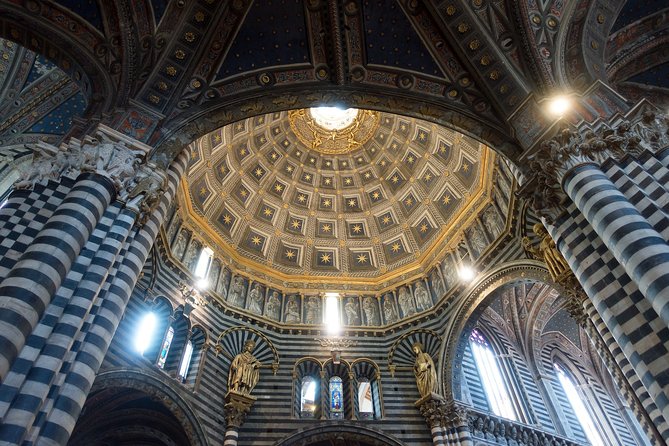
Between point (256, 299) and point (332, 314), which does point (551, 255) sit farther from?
point (256, 299)

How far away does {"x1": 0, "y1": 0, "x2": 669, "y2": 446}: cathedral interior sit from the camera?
27.1ft

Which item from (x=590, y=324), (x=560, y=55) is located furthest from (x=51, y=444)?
(x=560, y=55)

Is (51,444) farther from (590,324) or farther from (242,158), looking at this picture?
(242,158)

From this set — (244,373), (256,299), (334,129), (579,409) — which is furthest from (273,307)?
(579,409)

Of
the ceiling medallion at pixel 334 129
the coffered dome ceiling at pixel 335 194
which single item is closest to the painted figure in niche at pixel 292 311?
the coffered dome ceiling at pixel 335 194

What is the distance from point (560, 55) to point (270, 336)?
48.3 ft

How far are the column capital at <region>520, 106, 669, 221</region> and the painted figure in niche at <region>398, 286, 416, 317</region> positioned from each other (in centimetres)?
1096

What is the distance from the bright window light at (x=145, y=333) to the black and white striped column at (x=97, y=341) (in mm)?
6525

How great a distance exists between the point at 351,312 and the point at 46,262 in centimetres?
1547

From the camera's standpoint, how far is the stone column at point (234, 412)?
15.5 metres

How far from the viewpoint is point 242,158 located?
75.2 ft

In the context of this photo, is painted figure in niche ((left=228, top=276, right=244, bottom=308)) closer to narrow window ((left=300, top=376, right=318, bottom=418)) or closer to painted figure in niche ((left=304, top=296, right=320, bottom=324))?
painted figure in niche ((left=304, top=296, right=320, bottom=324))

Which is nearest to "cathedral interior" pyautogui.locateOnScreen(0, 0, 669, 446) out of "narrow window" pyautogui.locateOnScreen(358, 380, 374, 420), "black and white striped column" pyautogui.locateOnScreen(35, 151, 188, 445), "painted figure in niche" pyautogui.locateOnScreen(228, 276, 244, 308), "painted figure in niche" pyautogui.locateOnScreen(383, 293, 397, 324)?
"black and white striped column" pyautogui.locateOnScreen(35, 151, 188, 445)

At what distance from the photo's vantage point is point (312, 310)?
2119 centimetres
